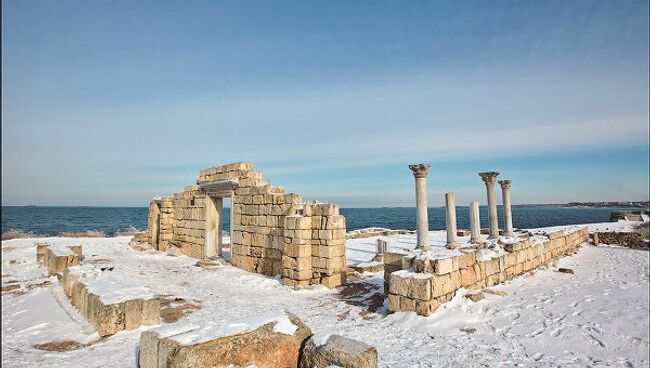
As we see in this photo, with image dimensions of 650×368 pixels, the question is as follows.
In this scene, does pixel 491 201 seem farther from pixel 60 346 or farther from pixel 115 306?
pixel 60 346

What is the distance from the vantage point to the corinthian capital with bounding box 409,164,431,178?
1323 cm

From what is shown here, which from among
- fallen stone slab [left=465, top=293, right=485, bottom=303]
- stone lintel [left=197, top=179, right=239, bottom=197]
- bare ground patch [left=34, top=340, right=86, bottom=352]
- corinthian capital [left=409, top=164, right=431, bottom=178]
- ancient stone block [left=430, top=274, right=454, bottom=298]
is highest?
corinthian capital [left=409, top=164, right=431, bottom=178]

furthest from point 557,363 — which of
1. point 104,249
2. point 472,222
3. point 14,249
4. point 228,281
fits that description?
point 14,249

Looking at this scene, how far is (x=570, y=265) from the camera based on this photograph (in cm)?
1348

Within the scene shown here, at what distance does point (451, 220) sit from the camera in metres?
14.2

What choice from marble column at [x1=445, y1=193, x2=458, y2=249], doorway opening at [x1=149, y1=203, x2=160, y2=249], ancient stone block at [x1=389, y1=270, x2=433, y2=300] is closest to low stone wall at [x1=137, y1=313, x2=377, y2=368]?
ancient stone block at [x1=389, y1=270, x2=433, y2=300]

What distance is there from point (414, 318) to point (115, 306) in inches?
207

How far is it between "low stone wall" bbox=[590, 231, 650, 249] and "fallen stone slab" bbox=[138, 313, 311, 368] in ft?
73.1

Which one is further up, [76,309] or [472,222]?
[472,222]

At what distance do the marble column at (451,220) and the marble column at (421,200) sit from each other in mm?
1128

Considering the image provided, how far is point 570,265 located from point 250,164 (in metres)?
12.8

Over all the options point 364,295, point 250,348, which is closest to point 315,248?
point 364,295

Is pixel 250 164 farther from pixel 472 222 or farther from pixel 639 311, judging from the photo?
pixel 639 311

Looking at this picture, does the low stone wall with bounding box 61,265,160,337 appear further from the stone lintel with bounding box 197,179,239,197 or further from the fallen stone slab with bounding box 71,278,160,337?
the stone lintel with bounding box 197,179,239,197
